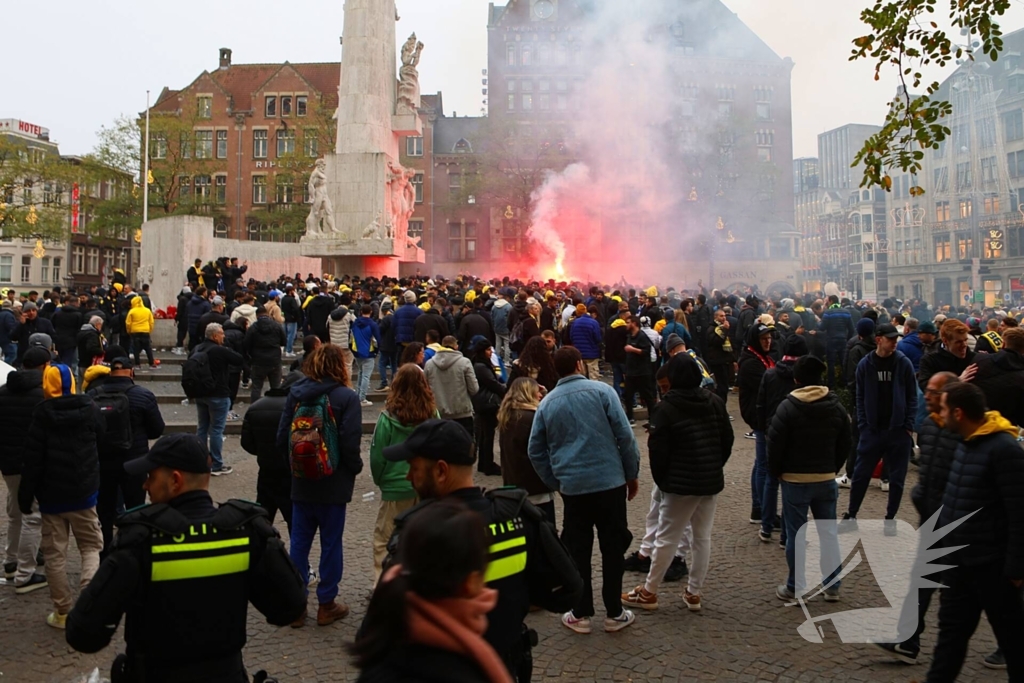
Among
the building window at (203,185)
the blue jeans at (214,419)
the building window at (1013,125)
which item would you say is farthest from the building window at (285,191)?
the building window at (1013,125)

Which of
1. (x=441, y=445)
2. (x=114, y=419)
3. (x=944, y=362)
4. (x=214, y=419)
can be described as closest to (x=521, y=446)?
(x=441, y=445)

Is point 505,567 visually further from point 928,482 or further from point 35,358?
point 35,358

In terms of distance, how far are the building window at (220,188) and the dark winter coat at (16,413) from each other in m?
53.0

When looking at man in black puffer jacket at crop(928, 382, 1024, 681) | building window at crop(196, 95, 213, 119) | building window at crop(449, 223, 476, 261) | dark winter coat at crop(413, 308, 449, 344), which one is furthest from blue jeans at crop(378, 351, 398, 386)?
building window at crop(196, 95, 213, 119)

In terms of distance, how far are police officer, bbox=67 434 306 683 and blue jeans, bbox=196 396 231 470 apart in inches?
264

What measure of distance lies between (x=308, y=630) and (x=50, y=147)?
2656 inches

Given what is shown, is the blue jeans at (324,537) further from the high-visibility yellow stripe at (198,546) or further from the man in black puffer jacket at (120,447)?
the high-visibility yellow stripe at (198,546)

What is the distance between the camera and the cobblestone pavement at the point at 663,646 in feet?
14.5

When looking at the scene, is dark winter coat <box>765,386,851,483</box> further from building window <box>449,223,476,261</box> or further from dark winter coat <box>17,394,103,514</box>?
building window <box>449,223,476,261</box>

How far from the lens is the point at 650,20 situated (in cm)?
6116

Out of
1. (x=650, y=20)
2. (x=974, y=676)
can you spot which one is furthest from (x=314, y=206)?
(x=650, y=20)

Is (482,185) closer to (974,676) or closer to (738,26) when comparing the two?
(738,26)

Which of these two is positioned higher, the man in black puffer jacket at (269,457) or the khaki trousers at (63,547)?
the man in black puffer jacket at (269,457)

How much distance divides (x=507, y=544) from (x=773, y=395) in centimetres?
461
